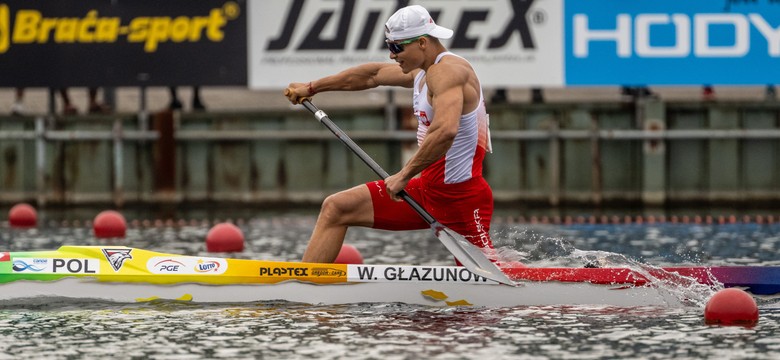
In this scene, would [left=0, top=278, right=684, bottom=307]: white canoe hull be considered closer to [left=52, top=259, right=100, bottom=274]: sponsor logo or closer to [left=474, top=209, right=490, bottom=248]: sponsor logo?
[left=52, top=259, right=100, bottom=274]: sponsor logo

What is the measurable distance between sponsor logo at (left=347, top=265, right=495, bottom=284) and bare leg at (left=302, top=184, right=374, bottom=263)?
0.80 ft

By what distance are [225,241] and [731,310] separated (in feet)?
20.8

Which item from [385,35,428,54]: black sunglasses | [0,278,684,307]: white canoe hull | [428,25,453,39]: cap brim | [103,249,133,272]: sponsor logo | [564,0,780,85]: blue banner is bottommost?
[0,278,684,307]: white canoe hull

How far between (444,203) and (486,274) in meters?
0.59

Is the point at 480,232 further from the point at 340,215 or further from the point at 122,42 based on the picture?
the point at 122,42

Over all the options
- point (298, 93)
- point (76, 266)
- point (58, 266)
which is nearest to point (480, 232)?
point (298, 93)

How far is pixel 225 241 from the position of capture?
621 inches

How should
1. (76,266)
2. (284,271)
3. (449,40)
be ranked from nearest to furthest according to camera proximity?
1. (284,271)
2. (76,266)
3. (449,40)

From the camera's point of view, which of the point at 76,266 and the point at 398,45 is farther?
the point at 76,266

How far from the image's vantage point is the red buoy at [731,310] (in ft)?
35.2

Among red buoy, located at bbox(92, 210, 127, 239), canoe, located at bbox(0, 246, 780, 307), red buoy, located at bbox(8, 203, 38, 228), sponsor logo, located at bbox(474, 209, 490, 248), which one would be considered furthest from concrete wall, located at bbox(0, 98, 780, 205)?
sponsor logo, located at bbox(474, 209, 490, 248)

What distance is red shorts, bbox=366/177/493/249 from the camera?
1152cm

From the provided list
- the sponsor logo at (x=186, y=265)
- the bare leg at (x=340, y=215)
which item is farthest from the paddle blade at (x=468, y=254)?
the sponsor logo at (x=186, y=265)

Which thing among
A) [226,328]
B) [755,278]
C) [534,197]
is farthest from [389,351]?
[534,197]
